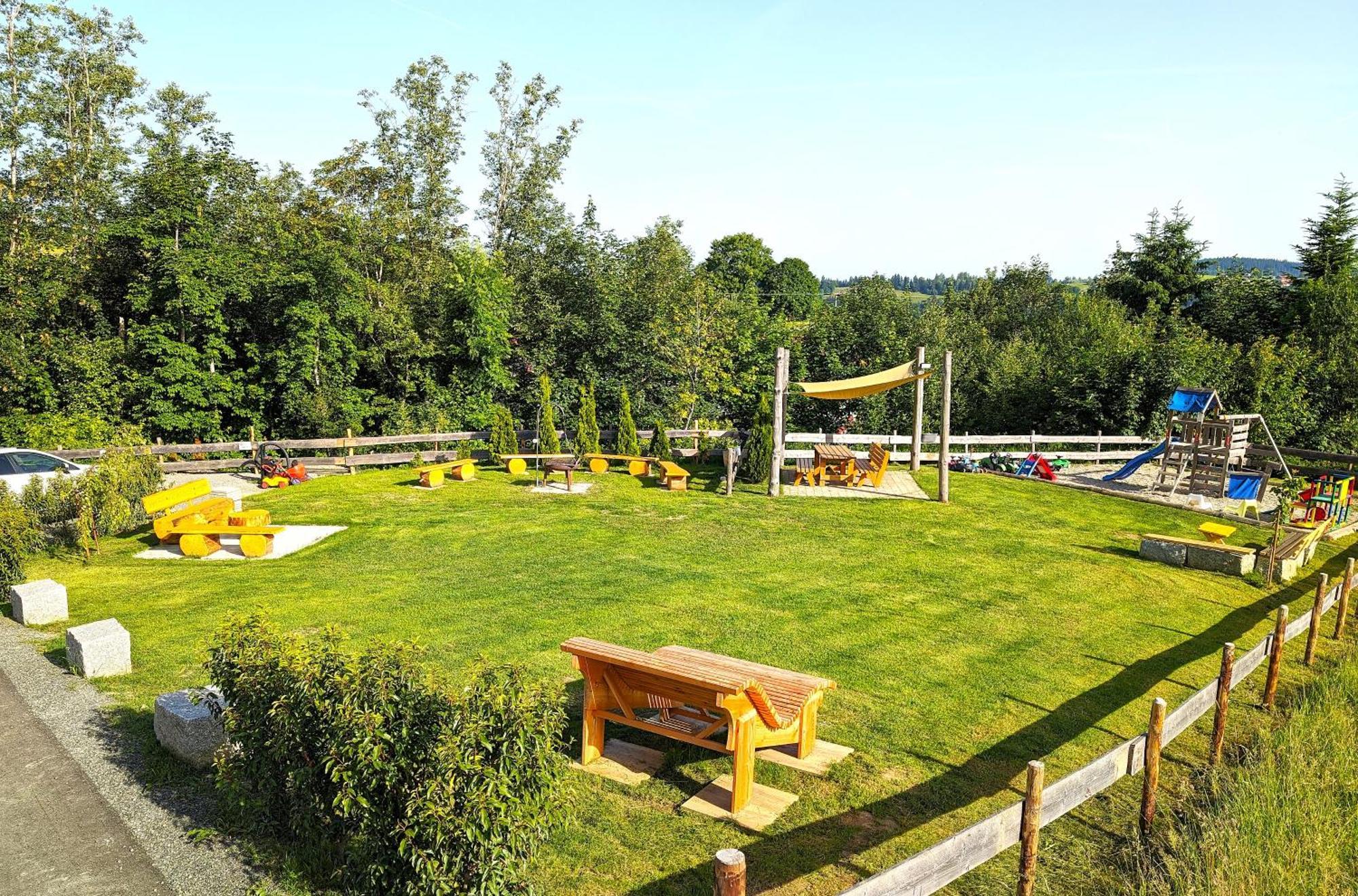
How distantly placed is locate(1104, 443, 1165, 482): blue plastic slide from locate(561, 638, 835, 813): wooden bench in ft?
54.3

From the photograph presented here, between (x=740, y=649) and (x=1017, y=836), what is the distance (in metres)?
3.91

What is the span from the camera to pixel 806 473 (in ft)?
59.3

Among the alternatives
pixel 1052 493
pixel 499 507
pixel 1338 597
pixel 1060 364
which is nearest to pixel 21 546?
pixel 499 507

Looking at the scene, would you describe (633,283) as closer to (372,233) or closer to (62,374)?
(372,233)

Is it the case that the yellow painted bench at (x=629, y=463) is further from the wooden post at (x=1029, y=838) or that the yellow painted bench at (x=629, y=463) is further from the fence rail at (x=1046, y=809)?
the wooden post at (x=1029, y=838)

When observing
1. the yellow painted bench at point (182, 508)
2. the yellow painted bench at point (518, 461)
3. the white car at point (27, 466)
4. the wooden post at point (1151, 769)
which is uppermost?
the white car at point (27, 466)

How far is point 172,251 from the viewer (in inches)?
832

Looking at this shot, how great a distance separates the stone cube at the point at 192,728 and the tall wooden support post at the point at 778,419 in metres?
12.1

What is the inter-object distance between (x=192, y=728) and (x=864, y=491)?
13.9 m

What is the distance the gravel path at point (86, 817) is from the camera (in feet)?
14.6

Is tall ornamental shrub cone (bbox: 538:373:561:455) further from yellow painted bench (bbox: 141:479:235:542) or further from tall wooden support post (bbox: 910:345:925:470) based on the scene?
tall wooden support post (bbox: 910:345:925:470)

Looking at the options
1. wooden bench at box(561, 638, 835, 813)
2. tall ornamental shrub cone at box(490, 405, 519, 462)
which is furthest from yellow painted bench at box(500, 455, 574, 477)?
wooden bench at box(561, 638, 835, 813)

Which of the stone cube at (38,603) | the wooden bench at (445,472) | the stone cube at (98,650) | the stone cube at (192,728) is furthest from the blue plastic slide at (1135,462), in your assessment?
the stone cube at (38,603)

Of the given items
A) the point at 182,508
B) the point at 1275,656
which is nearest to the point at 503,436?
the point at 182,508
